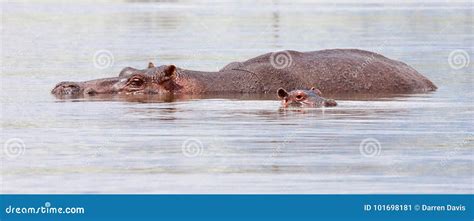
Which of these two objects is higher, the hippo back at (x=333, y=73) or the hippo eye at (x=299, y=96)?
the hippo back at (x=333, y=73)

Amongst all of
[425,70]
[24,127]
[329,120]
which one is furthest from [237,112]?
[425,70]

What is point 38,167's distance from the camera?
46.2 ft

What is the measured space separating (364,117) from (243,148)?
335 cm

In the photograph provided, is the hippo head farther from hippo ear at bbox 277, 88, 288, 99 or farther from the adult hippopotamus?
hippo ear at bbox 277, 88, 288, 99

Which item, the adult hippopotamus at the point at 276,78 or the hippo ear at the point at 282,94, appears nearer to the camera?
the hippo ear at the point at 282,94

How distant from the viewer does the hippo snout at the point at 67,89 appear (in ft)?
70.6

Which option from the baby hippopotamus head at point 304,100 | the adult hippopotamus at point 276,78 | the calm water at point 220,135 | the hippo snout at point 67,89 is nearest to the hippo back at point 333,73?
the adult hippopotamus at point 276,78

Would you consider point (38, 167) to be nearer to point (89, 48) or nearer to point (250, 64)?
point (250, 64)

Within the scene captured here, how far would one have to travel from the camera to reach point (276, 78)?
2225cm

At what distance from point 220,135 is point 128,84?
5758 millimetres

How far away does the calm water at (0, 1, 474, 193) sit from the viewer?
13.2m

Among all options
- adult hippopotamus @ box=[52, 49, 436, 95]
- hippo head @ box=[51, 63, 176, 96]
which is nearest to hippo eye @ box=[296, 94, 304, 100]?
adult hippopotamus @ box=[52, 49, 436, 95]

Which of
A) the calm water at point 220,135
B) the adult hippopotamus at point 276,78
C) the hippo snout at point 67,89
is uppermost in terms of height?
the adult hippopotamus at point 276,78

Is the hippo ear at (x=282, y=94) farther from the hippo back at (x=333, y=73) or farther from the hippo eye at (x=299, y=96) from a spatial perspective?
the hippo back at (x=333, y=73)
